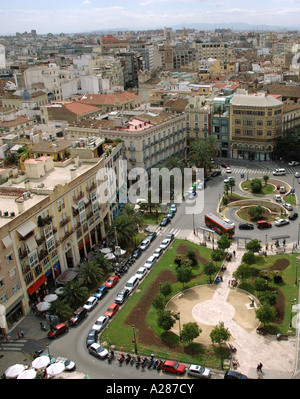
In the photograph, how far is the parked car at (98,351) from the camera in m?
43.2

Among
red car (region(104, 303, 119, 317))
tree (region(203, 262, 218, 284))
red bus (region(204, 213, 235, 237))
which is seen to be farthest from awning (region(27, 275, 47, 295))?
red bus (region(204, 213, 235, 237))

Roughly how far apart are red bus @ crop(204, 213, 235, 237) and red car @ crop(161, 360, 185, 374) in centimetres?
2889

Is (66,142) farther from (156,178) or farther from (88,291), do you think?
(88,291)

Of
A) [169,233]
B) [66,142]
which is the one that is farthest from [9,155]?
[169,233]

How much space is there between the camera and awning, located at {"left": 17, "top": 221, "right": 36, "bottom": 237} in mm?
48562

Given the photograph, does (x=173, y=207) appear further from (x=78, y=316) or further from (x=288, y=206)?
(x=78, y=316)

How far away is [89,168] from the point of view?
63656mm

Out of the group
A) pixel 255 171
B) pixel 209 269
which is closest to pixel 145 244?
pixel 209 269

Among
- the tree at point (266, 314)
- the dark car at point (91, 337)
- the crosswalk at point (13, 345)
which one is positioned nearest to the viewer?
the tree at point (266, 314)

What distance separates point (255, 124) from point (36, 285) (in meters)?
69.2

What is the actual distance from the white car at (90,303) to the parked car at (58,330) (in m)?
4.05

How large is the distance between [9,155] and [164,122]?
33.8m

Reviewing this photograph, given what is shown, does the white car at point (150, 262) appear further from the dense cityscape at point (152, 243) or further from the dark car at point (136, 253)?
the dark car at point (136, 253)

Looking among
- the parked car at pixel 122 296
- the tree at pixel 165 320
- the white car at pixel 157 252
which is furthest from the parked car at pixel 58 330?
the white car at pixel 157 252
